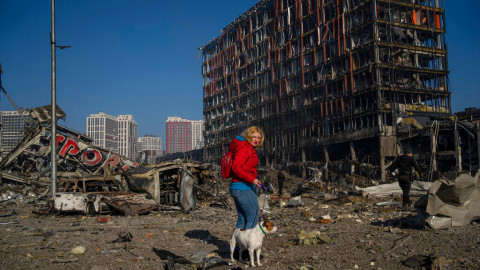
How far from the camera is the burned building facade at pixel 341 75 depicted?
3934 centimetres

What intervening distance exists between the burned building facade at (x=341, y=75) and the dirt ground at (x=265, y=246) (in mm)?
29634

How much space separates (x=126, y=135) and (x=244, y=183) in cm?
17272

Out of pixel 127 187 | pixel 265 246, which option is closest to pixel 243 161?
pixel 265 246

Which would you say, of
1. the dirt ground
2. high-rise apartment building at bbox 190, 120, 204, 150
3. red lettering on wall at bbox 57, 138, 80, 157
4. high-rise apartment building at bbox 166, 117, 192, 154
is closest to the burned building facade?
red lettering on wall at bbox 57, 138, 80, 157

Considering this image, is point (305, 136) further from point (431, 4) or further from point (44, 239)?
point (44, 239)

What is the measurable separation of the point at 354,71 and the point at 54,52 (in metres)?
36.0

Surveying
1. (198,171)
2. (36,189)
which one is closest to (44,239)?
(198,171)

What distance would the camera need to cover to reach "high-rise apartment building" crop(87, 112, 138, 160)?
521 ft

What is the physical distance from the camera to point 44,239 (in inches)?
287

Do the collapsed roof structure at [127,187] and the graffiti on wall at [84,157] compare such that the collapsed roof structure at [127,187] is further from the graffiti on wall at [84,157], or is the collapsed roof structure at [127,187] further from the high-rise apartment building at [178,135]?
the high-rise apartment building at [178,135]

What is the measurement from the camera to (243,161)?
5.13 m

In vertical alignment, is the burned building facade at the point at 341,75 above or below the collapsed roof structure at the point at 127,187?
above

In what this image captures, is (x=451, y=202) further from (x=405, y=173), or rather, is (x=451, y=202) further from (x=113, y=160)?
(x=113, y=160)

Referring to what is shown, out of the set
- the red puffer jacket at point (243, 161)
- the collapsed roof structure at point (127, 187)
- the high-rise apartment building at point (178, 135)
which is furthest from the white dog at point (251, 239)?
the high-rise apartment building at point (178, 135)
